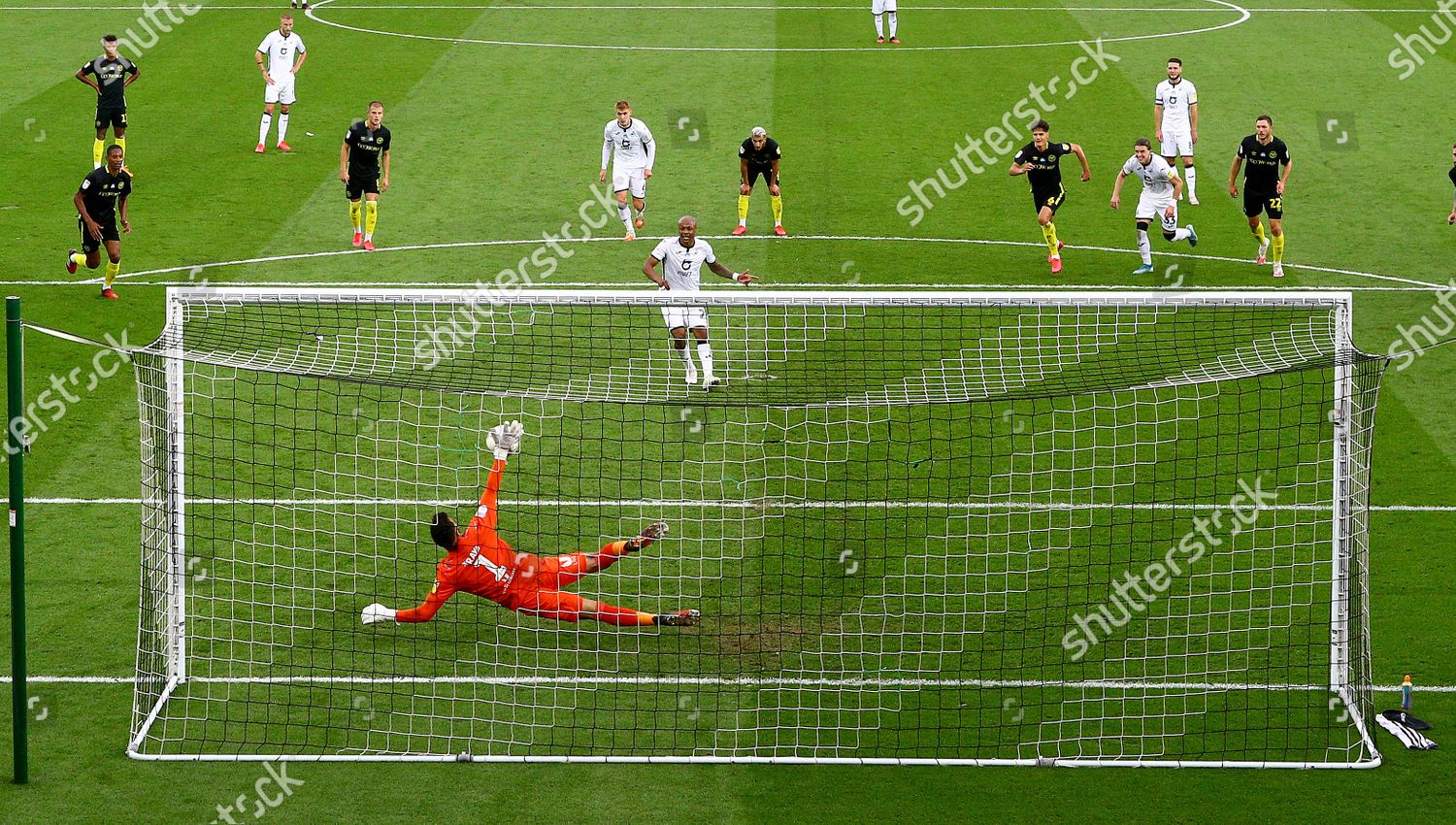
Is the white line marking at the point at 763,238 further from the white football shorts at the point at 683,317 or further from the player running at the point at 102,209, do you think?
the white football shorts at the point at 683,317

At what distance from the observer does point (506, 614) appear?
12.9 metres

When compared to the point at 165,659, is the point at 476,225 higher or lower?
higher

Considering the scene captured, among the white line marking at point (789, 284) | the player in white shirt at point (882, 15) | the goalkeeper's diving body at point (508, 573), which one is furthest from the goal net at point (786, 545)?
the player in white shirt at point (882, 15)

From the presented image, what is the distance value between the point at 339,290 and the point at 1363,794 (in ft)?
24.4

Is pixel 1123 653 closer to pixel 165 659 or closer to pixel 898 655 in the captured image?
pixel 898 655

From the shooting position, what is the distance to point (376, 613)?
468 inches

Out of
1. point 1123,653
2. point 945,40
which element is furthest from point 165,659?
point 945,40

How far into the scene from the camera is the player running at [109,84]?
25.2 m

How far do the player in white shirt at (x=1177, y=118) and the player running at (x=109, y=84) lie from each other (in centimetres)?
1484

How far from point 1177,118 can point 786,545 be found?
13.2 metres

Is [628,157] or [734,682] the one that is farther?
[628,157]

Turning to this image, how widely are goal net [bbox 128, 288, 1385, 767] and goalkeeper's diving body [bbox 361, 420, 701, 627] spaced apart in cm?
32

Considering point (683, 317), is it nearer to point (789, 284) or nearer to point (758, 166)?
point (789, 284)

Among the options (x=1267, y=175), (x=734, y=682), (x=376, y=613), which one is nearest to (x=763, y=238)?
(x=1267, y=175)
